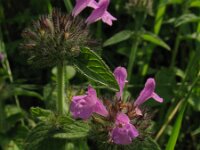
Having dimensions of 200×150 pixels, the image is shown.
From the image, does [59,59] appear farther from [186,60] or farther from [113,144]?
[186,60]

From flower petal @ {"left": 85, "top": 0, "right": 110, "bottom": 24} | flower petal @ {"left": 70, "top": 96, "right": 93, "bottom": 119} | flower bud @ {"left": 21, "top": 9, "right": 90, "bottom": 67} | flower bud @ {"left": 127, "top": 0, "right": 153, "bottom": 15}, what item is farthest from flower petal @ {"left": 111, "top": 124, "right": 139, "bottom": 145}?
flower bud @ {"left": 127, "top": 0, "right": 153, "bottom": 15}

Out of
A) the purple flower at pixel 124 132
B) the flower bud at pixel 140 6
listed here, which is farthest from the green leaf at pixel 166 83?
the purple flower at pixel 124 132

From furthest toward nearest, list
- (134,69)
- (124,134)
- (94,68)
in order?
1. (134,69)
2. (94,68)
3. (124,134)

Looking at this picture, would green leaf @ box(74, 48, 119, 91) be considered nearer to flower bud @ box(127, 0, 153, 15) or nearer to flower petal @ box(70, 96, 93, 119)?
flower petal @ box(70, 96, 93, 119)

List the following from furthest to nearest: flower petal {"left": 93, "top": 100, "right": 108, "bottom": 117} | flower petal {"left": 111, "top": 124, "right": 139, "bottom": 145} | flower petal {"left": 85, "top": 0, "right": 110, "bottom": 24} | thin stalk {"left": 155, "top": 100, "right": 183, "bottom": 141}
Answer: thin stalk {"left": 155, "top": 100, "right": 183, "bottom": 141} < flower petal {"left": 85, "top": 0, "right": 110, "bottom": 24} < flower petal {"left": 93, "top": 100, "right": 108, "bottom": 117} < flower petal {"left": 111, "top": 124, "right": 139, "bottom": 145}

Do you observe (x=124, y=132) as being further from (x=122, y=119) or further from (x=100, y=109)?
(x=100, y=109)

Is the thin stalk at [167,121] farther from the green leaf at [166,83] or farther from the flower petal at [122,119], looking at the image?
the flower petal at [122,119]

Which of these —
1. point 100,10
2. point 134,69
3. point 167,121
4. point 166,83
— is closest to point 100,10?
point 100,10
